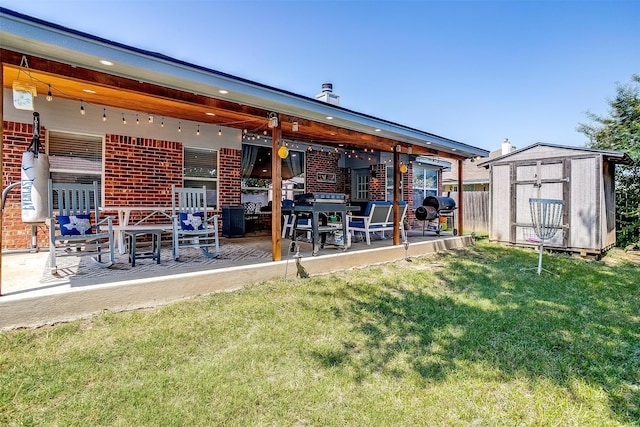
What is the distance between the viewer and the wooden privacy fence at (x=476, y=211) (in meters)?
12.7

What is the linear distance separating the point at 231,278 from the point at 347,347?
71.6 inches

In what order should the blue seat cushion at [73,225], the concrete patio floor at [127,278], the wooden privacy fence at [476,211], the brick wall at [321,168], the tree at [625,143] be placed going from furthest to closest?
the wooden privacy fence at [476,211] → the brick wall at [321,168] → the tree at [625,143] → the blue seat cushion at [73,225] → the concrete patio floor at [127,278]

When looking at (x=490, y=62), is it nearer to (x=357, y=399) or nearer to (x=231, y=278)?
(x=231, y=278)

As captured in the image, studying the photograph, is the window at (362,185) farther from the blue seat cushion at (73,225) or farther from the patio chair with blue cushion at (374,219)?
the blue seat cushion at (73,225)

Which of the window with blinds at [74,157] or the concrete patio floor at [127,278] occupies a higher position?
the window with blinds at [74,157]

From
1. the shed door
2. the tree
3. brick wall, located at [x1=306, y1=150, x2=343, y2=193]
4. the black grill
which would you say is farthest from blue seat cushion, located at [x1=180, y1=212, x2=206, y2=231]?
the tree

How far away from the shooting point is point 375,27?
9742 mm

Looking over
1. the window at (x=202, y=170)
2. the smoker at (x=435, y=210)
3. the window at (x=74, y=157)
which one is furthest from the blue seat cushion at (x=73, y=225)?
the smoker at (x=435, y=210)

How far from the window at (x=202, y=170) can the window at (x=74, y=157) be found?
1531 mm

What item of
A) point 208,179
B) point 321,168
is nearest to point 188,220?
point 208,179

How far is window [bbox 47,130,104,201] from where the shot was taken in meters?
5.39

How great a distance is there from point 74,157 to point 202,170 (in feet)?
7.31

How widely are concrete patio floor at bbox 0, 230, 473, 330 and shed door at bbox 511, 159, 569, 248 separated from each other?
477cm

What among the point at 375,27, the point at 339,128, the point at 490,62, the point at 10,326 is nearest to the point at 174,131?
the point at 339,128
